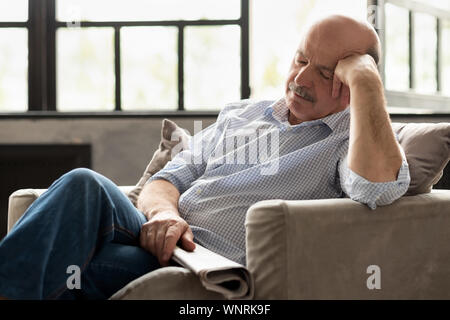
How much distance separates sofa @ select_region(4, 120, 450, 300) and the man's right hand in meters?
0.15

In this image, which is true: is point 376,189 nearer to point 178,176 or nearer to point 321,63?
point 321,63

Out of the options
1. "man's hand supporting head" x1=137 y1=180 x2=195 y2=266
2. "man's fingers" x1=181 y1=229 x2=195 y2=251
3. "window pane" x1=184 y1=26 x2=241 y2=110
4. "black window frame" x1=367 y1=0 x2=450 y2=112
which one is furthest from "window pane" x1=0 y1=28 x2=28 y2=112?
"man's fingers" x1=181 y1=229 x2=195 y2=251

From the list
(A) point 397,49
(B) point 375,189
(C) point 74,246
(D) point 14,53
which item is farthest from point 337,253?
(D) point 14,53

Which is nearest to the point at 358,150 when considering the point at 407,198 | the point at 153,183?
the point at 407,198

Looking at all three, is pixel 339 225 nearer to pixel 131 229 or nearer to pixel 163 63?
pixel 131 229

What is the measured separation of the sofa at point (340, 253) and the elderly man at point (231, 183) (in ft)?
0.26

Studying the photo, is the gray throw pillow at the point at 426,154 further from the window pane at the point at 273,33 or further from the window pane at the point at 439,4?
the window pane at the point at 439,4

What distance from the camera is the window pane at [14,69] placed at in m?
3.50

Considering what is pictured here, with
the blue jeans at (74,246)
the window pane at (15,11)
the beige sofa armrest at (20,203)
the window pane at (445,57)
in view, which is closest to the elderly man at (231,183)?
the blue jeans at (74,246)

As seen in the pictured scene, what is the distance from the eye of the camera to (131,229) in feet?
4.93

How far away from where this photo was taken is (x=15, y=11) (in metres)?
3.50

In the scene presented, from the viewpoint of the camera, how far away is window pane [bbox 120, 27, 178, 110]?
3.49 m
